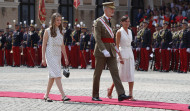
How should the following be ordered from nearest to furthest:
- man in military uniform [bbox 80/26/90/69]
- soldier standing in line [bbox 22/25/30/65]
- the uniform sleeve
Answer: the uniform sleeve, man in military uniform [bbox 80/26/90/69], soldier standing in line [bbox 22/25/30/65]

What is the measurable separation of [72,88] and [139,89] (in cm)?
165

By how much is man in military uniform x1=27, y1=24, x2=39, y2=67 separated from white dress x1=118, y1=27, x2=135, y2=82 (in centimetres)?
1276

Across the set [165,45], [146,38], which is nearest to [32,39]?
[146,38]

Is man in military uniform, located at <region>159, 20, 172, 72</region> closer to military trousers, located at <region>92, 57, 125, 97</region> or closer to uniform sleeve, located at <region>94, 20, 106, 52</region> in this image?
military trousers, located at <region>92, 57, 125, 97</region>

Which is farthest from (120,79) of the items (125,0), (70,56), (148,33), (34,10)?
(125,0)

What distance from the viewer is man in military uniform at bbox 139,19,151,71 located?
19939mm

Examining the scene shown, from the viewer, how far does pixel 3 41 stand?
80.5 ft

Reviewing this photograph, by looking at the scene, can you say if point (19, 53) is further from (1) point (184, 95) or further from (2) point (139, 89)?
(1) point (184, 95)

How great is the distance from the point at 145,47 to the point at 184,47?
5.34ft

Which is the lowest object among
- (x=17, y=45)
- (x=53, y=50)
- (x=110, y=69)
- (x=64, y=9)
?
(x=17, y=45)

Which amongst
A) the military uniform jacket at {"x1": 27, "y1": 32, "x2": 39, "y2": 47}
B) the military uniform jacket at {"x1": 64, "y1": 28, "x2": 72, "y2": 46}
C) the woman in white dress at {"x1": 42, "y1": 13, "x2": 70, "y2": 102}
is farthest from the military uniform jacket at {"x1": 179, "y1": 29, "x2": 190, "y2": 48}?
the woman in white dress at {"x1": 42, "y1": 13, "x2": 70, "y2": 102}

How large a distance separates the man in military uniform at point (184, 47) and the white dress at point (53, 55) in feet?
31.5

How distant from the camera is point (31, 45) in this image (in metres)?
23.3

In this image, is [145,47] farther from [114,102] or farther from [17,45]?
[114,102]
